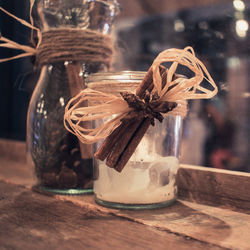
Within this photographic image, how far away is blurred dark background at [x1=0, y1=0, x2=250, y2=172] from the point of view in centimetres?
78

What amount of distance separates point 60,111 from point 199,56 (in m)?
0.34

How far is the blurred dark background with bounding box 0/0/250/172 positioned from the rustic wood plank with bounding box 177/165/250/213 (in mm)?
134

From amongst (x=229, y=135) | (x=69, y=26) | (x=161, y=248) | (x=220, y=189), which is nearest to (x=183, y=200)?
(x=220, y=189)

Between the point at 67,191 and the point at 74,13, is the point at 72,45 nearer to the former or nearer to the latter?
the point at 74,13

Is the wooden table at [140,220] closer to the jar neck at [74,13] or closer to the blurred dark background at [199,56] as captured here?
the blurred dark background at [199,56]

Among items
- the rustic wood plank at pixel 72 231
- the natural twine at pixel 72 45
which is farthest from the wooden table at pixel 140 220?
the natural twine at pixel 72 45

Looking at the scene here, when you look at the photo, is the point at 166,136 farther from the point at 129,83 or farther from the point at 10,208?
the point at 10,208

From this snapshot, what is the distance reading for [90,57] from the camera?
580mm

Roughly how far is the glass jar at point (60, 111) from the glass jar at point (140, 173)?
0.07m

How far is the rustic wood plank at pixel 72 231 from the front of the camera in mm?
352


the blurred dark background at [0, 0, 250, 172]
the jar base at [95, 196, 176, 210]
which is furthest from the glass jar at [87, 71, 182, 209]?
the blurred dark background at [0, 0, 250, 172]

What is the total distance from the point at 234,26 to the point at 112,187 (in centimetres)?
→ 57

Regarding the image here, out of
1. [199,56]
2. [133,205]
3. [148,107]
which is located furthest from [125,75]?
[199,56]

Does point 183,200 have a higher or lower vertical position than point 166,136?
lower
